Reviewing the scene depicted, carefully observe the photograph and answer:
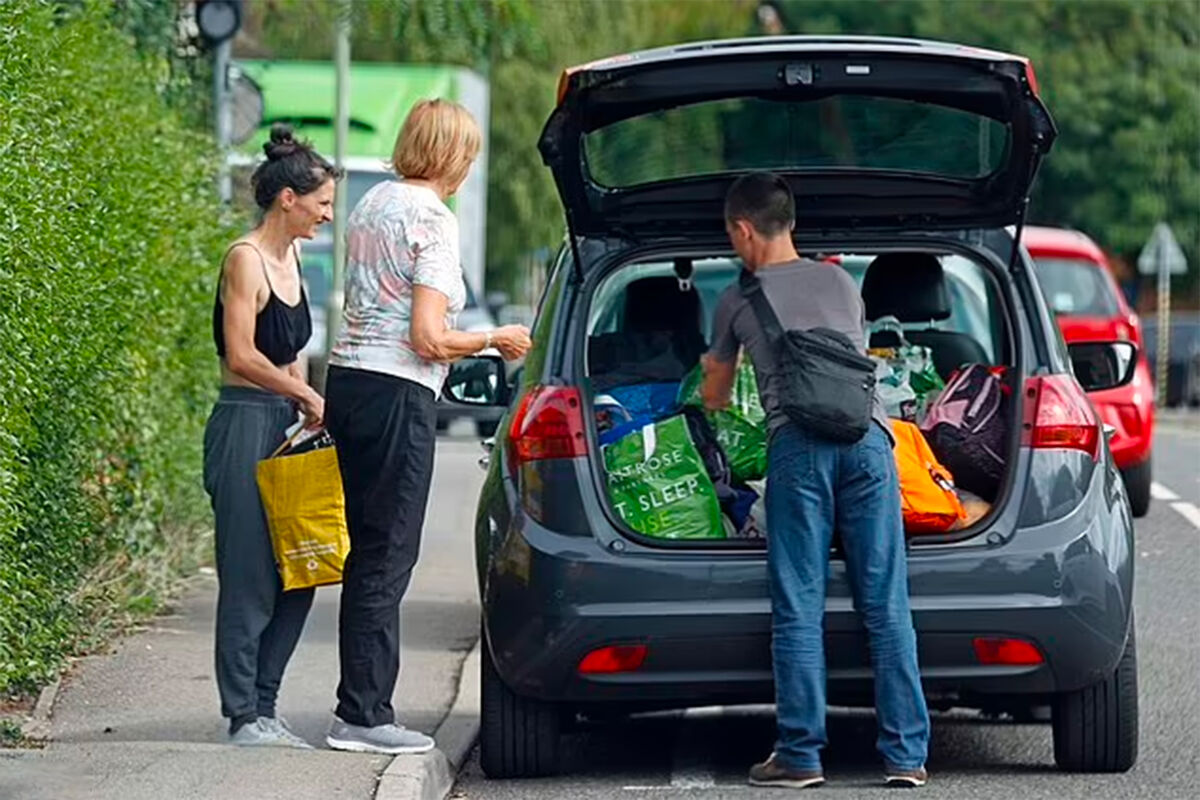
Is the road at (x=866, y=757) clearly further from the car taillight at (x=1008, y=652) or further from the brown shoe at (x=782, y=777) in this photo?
the car taillight at (x=1008, y=652)

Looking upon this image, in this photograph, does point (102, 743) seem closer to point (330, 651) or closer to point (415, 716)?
point (415, 716)

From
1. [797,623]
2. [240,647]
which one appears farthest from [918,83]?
[240,647]

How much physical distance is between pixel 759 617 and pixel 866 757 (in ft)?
3.81

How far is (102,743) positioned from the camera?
7.91 meters

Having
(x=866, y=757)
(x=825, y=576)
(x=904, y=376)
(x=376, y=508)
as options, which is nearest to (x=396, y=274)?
(x=376, y=508)

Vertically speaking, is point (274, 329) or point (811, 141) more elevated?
point (811, 141)

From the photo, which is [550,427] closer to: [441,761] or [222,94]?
[441,761]

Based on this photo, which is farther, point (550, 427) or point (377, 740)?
point (377, 740)

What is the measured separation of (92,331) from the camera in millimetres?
9008

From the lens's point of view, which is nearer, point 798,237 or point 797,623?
point 797,623

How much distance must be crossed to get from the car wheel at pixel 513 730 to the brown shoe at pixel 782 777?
1.94 feet

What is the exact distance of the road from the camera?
7.77 meters

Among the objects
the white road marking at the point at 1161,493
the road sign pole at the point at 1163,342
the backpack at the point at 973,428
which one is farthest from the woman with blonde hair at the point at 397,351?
the road sign pole at the point at 1163,342

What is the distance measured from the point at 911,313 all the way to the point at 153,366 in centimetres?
333
